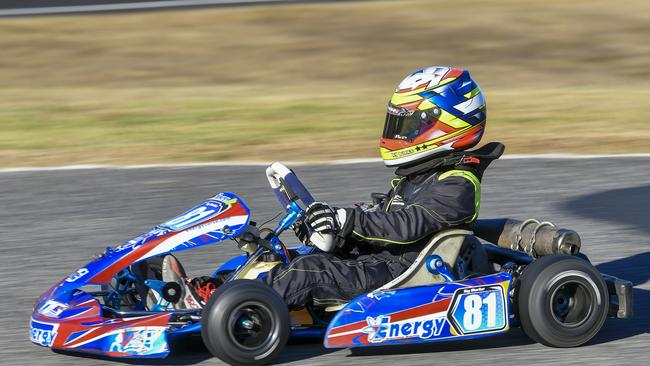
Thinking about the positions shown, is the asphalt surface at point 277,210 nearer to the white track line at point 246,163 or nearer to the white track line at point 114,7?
the white track line at point 246,163

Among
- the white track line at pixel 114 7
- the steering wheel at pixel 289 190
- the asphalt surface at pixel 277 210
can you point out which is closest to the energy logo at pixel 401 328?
the asphalt surface at pixel 277 210

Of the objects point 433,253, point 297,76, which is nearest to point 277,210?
point 433,253

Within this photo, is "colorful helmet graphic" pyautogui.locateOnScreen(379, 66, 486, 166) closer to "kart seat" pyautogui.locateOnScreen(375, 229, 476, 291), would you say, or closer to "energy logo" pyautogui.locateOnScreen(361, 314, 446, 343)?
"kart seat" pyautogui.locateOnScreen(375, 229, 476, 291)

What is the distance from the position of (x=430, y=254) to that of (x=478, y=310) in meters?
0.30

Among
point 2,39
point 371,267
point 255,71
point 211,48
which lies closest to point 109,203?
point 371,267

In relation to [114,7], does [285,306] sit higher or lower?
lower

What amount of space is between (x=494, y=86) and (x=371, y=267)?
304 inches

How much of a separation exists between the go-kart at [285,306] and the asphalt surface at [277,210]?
5.3 inches

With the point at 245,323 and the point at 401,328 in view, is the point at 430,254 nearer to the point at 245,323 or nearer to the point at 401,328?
the point at 401,328

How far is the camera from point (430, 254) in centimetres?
433

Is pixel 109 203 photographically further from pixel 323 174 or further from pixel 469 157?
pixel 469 157

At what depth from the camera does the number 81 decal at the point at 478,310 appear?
4.18m

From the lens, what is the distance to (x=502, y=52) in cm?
1290

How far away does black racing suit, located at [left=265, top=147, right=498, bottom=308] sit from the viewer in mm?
4238
